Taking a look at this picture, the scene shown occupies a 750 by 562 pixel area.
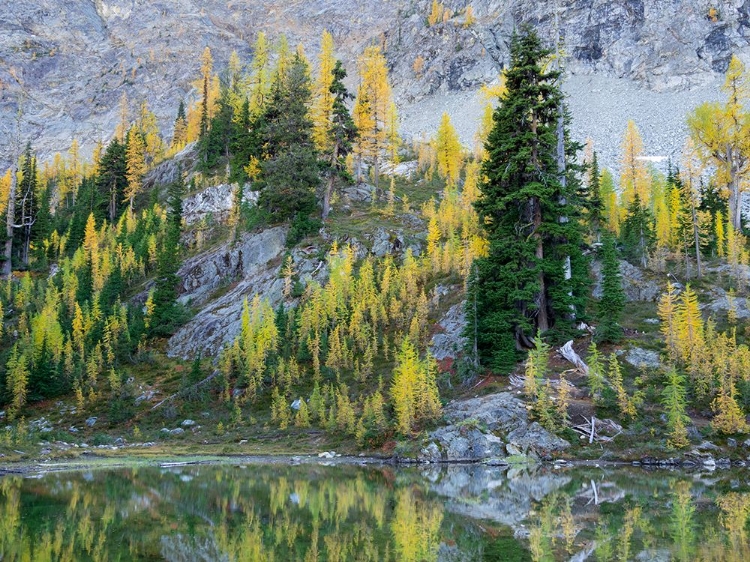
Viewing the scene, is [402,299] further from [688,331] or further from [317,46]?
[317,46]

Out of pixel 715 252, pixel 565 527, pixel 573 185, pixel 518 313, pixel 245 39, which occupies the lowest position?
pixel 565 527

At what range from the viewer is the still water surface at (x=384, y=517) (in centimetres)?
1139

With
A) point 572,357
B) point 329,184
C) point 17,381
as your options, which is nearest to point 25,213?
point 17,381

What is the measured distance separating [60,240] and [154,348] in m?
36.8

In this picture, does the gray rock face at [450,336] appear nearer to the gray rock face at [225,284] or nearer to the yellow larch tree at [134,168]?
the gray rock face at [225,284]

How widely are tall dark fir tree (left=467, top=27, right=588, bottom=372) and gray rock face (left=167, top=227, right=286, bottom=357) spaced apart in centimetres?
1844

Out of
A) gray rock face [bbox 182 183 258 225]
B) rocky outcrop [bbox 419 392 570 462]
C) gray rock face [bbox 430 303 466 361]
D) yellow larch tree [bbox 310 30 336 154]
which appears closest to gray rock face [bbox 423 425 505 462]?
rocky outcrop [bbox 419 392 570 462]

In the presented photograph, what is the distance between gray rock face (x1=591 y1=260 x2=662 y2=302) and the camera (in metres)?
38.2

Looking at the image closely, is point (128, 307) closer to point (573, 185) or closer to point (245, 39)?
point (573, 185)

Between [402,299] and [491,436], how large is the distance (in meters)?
16.0

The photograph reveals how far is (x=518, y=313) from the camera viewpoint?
32.7m

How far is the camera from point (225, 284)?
53250 millimetres

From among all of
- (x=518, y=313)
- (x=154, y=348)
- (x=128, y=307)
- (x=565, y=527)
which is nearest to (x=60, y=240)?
(x=128, y=307)

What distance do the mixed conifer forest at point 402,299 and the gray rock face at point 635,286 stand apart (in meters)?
0.38
